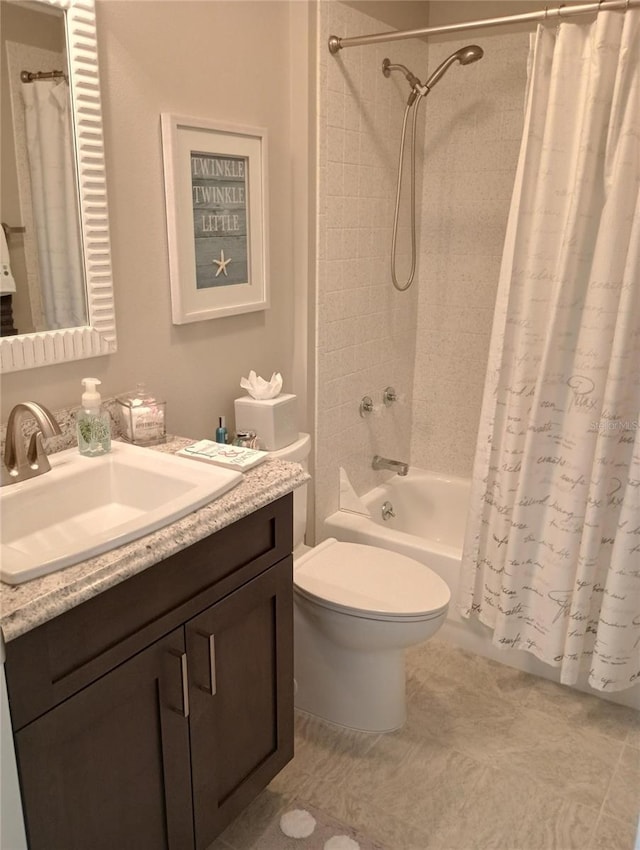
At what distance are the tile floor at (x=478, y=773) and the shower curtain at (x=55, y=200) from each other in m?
1.35

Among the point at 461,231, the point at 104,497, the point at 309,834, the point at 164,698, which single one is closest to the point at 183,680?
the point at 164,698

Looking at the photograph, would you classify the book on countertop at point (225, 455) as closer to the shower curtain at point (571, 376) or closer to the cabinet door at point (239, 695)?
the cabinet door at point (239, 695)

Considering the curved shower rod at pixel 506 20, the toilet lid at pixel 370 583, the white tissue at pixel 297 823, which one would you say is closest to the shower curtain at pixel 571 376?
the curved shower rod at pixel 506 20

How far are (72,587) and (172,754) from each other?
49cm

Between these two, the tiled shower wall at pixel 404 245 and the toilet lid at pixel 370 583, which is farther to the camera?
the tiled shower wall at pixel 404 245

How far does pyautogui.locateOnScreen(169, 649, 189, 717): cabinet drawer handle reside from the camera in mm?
1340

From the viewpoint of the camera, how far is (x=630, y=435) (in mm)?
1923

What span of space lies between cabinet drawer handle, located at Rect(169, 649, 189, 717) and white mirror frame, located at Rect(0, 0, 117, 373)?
2.32 ft

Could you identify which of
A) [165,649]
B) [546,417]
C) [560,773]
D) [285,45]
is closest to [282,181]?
[285,45]

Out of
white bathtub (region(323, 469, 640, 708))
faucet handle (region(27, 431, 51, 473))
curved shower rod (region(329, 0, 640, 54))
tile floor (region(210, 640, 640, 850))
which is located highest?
curved shower rod (region(329, 0, 640, 54))

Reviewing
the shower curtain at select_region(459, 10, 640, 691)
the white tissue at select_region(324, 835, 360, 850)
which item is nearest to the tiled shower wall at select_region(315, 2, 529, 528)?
the shower curtain at select_region(459, 10, 640, 691)

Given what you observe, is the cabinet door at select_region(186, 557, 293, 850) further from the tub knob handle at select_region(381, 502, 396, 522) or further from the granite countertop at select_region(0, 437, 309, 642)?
the tub knob handle at select_region(381, 502, 396, 522)

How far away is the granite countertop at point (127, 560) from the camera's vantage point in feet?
3.42

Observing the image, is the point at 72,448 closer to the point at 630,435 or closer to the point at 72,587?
the point at 72,587
